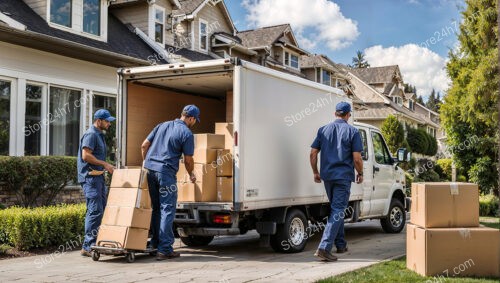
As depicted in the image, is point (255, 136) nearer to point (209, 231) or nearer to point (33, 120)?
point (209, 231)

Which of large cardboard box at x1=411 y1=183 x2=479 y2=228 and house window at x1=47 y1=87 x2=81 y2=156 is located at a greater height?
house window at x1=47 y1=87 x2=81 y2=156

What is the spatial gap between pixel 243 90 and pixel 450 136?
17.0 metres

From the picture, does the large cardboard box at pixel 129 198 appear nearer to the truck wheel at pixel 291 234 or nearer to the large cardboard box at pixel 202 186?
the large cardboard box at pixel 202 186

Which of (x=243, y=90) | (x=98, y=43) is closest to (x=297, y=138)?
(x=243, y=90)

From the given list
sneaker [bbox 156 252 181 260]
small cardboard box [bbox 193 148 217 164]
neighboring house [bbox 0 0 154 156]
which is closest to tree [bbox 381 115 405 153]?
neighboring house [bbox 0 0 154 156]

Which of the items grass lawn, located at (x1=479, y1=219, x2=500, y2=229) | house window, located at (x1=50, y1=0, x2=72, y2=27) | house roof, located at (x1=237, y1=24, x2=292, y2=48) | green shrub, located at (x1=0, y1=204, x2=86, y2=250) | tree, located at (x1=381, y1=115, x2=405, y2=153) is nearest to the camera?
green shrub, located at (x1=0, y1=204, x2=86, y2=250)

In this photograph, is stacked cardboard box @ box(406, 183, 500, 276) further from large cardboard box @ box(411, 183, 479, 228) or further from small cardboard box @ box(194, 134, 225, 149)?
small cardboard box @ box(194, 134, 225, 149)

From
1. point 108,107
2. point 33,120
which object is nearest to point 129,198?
point 33,120

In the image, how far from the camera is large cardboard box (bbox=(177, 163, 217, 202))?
8391 millimetres

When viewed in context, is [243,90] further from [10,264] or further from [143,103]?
[10,264]

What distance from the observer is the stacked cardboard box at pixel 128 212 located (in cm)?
791

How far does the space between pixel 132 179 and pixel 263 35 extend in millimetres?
27258

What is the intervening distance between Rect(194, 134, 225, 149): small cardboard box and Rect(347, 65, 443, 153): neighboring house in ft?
128

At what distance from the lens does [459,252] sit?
265 inches
